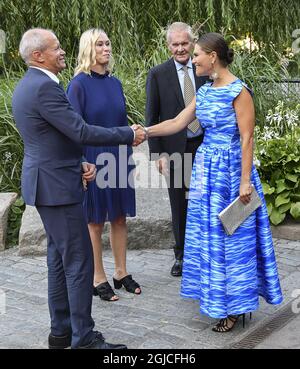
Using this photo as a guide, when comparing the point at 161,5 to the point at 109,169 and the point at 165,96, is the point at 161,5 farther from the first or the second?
the point at 109,169

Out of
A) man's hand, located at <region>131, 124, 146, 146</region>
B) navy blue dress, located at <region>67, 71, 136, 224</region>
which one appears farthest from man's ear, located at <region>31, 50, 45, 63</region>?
navy blue dress, located at <region>67, 71, 136, 224</region>

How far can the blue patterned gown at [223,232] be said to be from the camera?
4.39 m

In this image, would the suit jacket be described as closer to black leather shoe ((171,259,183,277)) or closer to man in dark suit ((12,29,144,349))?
man in dark suit ((12,29,144,349))

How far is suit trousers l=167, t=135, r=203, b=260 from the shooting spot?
5.46 metres

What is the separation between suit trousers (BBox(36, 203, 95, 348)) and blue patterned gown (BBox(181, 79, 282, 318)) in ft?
2.62

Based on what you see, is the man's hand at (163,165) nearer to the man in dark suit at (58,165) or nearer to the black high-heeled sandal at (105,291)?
the black high-heeled sandal at (105,291)

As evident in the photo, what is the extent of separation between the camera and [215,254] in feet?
14.5

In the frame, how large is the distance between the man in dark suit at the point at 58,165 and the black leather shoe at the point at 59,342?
112mm

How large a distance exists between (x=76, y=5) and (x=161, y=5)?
131cm

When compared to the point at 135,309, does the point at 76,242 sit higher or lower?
higher

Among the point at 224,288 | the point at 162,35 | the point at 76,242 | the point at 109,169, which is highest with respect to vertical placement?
the point at 162,35

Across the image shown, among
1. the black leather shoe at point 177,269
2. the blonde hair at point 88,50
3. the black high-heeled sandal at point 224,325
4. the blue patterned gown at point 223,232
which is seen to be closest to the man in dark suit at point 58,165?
the blue patterned gown at point 223,232

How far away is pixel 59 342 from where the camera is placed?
427 centimetres

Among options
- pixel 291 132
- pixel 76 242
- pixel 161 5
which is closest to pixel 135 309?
pixel 76 242
